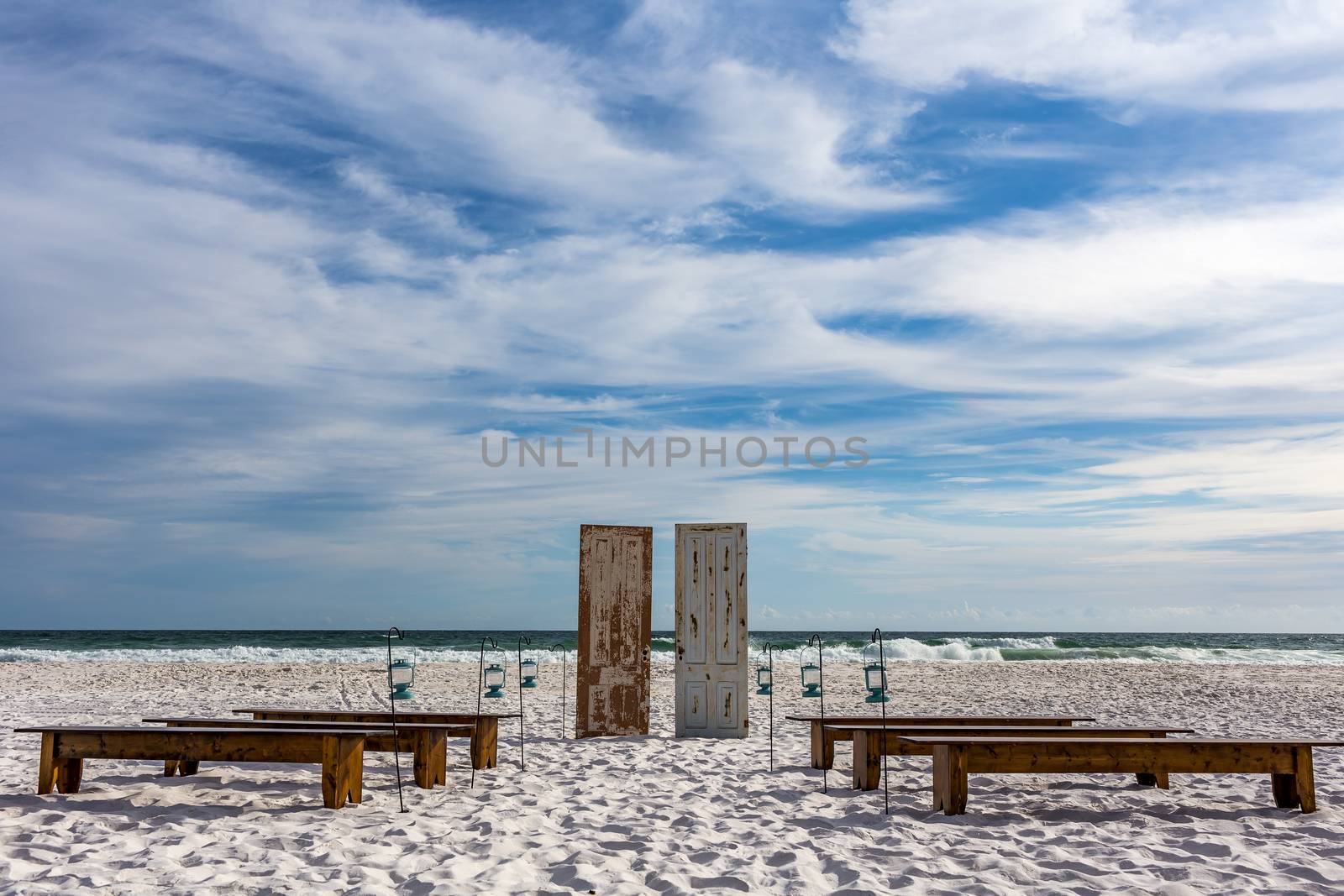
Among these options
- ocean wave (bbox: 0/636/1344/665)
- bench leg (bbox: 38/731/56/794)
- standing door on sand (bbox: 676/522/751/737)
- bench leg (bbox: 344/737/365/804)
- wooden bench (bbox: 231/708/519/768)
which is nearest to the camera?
bench leg (bbox: 344/737/365/804)

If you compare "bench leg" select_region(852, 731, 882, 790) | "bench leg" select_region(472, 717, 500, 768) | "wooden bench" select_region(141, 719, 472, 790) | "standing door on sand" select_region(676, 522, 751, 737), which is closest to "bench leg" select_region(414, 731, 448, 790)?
"wooden bench" select_region(141, 719, 472, 790)

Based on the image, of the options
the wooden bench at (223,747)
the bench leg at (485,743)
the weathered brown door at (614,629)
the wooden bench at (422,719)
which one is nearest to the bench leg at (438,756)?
the bench leg at (485,743)

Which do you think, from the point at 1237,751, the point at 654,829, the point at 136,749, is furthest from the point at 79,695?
the point at 1237,751

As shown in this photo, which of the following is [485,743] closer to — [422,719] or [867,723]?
[422,719]

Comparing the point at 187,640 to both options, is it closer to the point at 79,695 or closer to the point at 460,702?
the point at 79,695

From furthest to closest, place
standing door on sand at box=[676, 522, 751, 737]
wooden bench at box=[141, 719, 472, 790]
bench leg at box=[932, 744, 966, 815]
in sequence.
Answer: standing door on sand at box=[676, 522, 751, 737], wooden bench at box=[141, 719, 472, 790], bench leg at box=[932, 744, 966, 815]

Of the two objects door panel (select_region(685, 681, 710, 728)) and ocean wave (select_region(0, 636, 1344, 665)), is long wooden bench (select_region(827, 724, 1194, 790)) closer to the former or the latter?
door panel (select_region(685, 681, 710, 728))

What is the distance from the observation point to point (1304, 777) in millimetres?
6129

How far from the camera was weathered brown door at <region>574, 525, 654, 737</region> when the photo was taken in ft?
33.3

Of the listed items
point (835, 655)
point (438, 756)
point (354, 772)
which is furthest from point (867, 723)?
point (835, 655)

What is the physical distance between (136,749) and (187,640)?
41.8m

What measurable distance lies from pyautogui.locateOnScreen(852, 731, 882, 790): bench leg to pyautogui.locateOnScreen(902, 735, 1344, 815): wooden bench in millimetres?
715

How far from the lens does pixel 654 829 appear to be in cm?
555

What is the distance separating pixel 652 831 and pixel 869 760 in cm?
207
